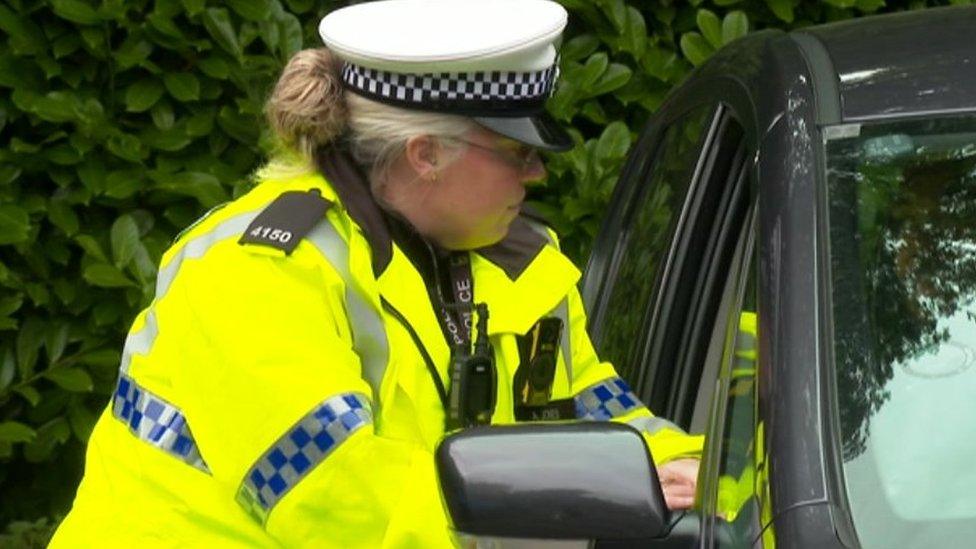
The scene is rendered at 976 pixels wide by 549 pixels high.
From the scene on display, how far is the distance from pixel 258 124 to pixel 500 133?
2853mm

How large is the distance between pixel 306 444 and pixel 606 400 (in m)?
0.64

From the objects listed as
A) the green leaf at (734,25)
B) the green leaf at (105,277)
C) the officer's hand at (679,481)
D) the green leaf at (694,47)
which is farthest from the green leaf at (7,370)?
the officer's hand at (679,481)

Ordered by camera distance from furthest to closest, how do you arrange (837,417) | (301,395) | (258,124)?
1. (258,124)
2. (301,395)
3. (837,417)

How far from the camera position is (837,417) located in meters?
2.82

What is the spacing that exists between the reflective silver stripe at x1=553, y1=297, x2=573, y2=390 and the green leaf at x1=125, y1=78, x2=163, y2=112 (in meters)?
2.67

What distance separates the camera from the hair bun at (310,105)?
145 inches

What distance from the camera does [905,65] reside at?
11.2 feet

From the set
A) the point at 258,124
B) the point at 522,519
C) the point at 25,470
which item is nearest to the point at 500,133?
the point at 522,519

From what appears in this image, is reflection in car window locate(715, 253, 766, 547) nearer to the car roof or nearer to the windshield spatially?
the windshield

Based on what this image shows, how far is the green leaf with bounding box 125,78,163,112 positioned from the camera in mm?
6379

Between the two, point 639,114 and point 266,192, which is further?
point 639,114

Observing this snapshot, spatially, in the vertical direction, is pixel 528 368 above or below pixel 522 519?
below

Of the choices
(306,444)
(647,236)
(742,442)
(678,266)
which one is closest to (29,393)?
(647,236)

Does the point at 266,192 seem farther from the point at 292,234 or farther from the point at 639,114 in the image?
the point at 639,114
